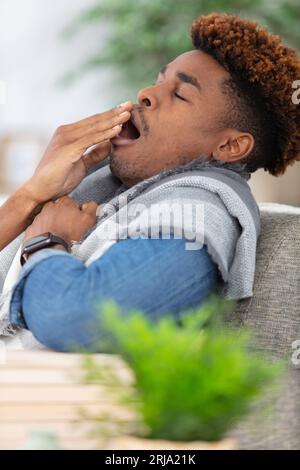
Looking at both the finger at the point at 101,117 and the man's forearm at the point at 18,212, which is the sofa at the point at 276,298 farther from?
the finger at the point at 101,117

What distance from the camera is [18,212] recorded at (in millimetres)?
1778

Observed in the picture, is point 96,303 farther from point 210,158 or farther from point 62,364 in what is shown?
point 210,158

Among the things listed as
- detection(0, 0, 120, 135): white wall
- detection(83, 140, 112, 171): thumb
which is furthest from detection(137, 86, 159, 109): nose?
detection(0, 0, 120, 135): white wall

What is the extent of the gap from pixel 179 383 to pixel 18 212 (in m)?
1.03

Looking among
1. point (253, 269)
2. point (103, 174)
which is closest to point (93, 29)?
point (103, 174)

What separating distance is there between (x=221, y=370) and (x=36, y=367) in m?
0.43

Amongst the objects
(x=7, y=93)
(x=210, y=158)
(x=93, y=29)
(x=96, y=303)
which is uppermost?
(x=93, y=29)

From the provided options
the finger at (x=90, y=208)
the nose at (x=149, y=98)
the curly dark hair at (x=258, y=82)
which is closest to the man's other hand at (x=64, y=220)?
the finger at (x=90, y=208)

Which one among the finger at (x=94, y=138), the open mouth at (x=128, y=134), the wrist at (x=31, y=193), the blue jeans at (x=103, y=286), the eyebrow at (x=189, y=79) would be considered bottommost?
the blue jeans at (x=103, y=286)

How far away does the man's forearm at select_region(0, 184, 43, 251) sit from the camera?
1771 millimetres

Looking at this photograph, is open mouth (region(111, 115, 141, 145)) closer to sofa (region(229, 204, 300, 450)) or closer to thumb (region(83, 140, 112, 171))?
thumb (region(83, 140, 112, 171))

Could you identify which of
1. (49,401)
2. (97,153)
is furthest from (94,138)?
(49,401)

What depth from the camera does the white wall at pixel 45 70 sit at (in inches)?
241
